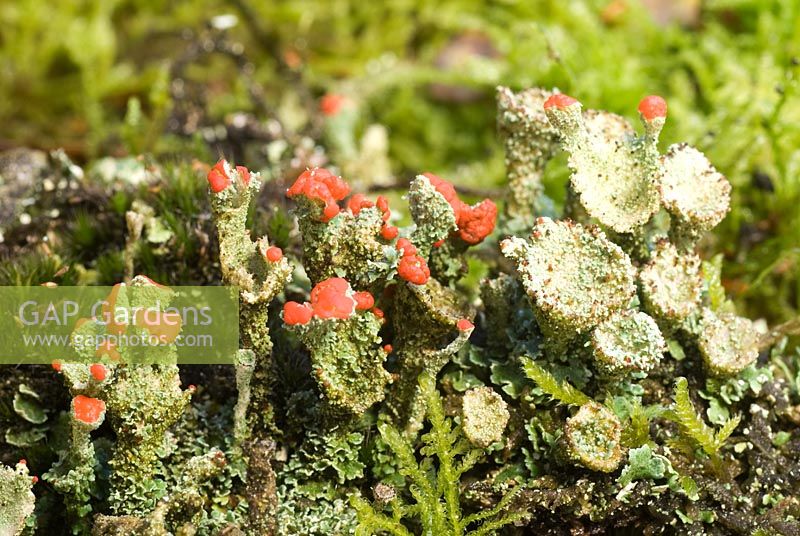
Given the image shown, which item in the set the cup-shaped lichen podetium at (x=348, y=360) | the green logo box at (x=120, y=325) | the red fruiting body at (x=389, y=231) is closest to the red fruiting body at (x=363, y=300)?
the cup-shaped lichen podetium at (x=348, y=360)

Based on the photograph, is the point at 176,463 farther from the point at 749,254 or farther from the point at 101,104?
the point at 101,104

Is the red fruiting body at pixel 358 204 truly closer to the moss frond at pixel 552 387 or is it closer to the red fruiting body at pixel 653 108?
the moss frond at pixel 552 387

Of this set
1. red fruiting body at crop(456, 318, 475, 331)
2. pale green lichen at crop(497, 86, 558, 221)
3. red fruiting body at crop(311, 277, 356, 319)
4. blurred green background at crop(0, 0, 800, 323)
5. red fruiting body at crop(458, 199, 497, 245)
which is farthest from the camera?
blurred green background at crop(0, 0, 800, 323)

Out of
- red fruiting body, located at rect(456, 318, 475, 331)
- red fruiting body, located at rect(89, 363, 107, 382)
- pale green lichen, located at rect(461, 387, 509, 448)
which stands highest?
red fruiting body, located at rect(456, 318, 475, 331)

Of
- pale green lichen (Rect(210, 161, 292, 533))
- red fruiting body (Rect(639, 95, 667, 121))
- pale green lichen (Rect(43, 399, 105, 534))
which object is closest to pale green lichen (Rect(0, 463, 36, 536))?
pale green lichen (Rect(43, 399, 105, 534))

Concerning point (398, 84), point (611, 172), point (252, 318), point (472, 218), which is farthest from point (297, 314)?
point (398, 84)

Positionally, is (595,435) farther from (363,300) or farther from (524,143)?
(524,143)

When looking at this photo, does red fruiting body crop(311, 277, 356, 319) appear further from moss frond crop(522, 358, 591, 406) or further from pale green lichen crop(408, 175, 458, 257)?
moss frond crop(522, 358, 591, 406)
